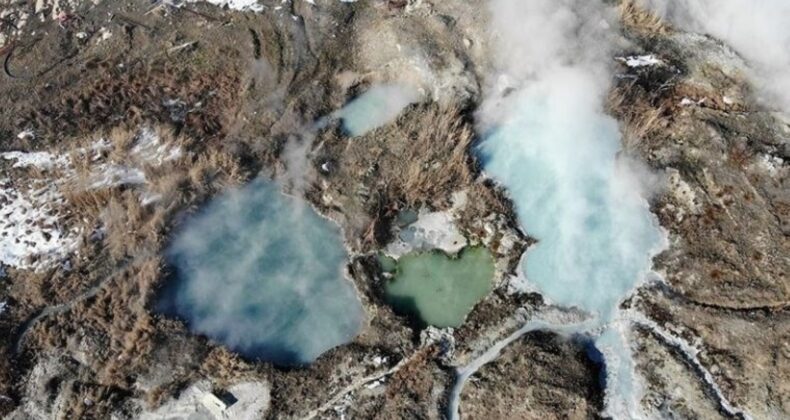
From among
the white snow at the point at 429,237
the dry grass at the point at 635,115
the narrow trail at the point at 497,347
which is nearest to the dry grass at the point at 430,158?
the white snow at the point at 429,237

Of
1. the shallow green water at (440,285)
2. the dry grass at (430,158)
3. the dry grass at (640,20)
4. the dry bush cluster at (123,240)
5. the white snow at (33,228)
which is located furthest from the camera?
the dry grass at (640,20)

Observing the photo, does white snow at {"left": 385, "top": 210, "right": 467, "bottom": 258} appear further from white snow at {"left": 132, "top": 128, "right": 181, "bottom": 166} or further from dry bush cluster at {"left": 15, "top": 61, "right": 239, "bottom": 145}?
white snow at {"left": 132, "top": 128, "right": 181, "bottom": 166}

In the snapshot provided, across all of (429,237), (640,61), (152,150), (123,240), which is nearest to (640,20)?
(640,61)

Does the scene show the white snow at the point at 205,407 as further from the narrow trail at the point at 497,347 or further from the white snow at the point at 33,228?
the white snow at the point at 33,228

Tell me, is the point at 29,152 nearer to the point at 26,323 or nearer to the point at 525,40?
the point at 26,323

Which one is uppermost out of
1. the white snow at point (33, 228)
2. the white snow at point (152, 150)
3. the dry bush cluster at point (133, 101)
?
the dry bush cluster at point (133, 101)

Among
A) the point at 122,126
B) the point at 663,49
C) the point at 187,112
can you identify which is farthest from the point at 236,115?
the point at 663,49

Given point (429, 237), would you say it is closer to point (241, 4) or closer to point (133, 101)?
point (133, 101)
